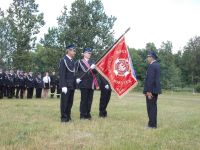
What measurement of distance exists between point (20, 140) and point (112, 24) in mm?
52627

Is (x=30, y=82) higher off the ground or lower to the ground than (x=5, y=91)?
higher

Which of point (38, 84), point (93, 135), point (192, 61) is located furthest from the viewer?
point (192, 61)

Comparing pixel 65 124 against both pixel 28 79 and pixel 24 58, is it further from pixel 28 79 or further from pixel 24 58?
pixel 24 58

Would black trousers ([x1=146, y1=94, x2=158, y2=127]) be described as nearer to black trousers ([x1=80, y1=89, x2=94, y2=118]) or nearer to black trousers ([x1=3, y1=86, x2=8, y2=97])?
black trousers ([x1=80, y1=89, x2=94, y2=118])

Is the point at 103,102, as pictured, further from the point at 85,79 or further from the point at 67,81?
the point at 67,81

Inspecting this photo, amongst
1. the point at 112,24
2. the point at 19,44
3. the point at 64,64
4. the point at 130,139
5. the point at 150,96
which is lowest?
the point at 130,139

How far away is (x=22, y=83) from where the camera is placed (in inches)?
994

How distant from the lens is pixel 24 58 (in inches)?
1738

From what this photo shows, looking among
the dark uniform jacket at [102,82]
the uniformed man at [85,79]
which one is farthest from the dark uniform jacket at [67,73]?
the dark uniform jacket at [102,82]

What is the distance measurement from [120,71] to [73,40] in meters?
43.4

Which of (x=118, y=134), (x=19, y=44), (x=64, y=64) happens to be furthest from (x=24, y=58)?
(x=118, y=134)

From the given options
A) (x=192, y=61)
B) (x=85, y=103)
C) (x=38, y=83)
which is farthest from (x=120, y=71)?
(x=192, y=61)

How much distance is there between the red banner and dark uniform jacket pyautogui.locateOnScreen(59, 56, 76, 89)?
1.21 meters

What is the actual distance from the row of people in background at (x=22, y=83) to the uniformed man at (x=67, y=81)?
41.0 feet
